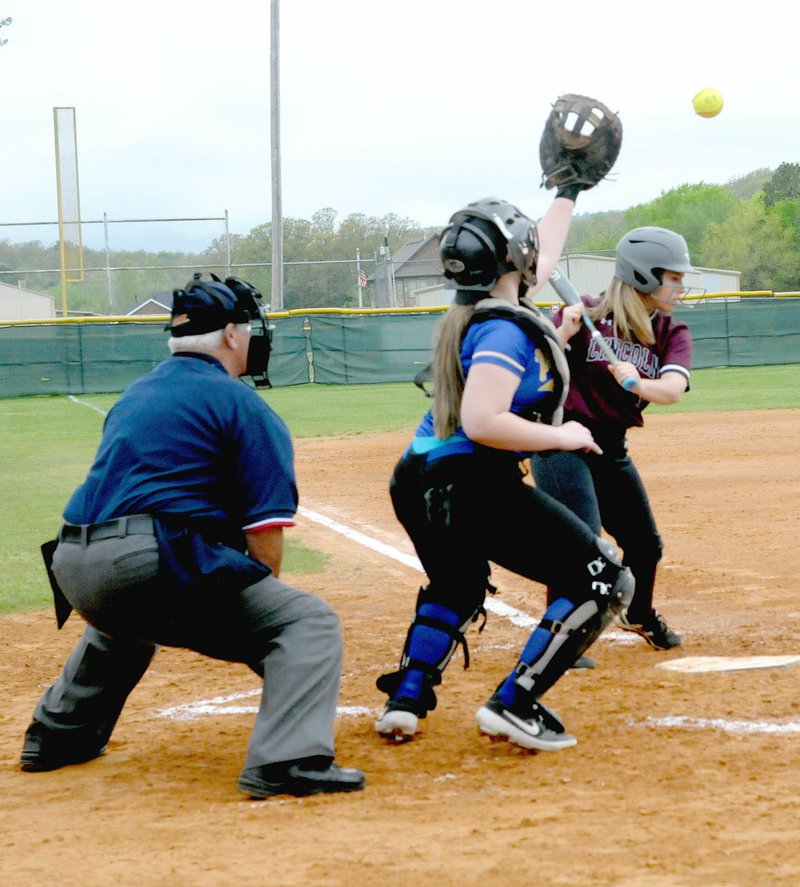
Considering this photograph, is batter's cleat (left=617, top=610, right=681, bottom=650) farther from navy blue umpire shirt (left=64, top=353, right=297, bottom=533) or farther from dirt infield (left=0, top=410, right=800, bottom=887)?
navy blue umpire shirt (left=64, top=353, right=297, bottom=533)

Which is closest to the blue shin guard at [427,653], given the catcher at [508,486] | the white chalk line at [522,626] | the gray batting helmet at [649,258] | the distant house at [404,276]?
the catcher at [508,486]

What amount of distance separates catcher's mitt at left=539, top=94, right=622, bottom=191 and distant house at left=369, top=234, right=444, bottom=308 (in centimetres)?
1218

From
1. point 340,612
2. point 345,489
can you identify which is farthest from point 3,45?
point 340,612

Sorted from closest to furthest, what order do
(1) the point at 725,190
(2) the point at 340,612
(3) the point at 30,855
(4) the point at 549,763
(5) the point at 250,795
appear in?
(3) the point at 30,855 → (5) the point at 250,795 → (4) the point at 549,763 → (2) the point at 340,612 → (1) the point at 725,190

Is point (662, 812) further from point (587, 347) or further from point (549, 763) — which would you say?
point (587, 347)

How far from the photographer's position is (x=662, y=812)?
11.3 ft

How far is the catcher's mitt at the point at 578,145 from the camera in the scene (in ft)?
16.5

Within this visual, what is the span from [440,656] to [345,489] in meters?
7.14

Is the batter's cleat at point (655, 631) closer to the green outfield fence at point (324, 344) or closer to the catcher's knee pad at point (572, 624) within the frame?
the catcher's knee pad at point (572, 624)

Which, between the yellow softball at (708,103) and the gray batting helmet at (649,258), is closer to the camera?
the gray batting helmet at (649,258)

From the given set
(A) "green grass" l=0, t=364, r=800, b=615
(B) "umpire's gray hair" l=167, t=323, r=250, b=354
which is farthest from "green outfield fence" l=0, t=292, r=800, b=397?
(B) "umpire's gray hair" l=167, t=323, r=250, b=354

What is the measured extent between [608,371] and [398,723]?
1888 millimetres

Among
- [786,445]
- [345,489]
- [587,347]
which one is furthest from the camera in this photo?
[786,445]

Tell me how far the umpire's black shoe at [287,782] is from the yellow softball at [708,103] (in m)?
12.4
